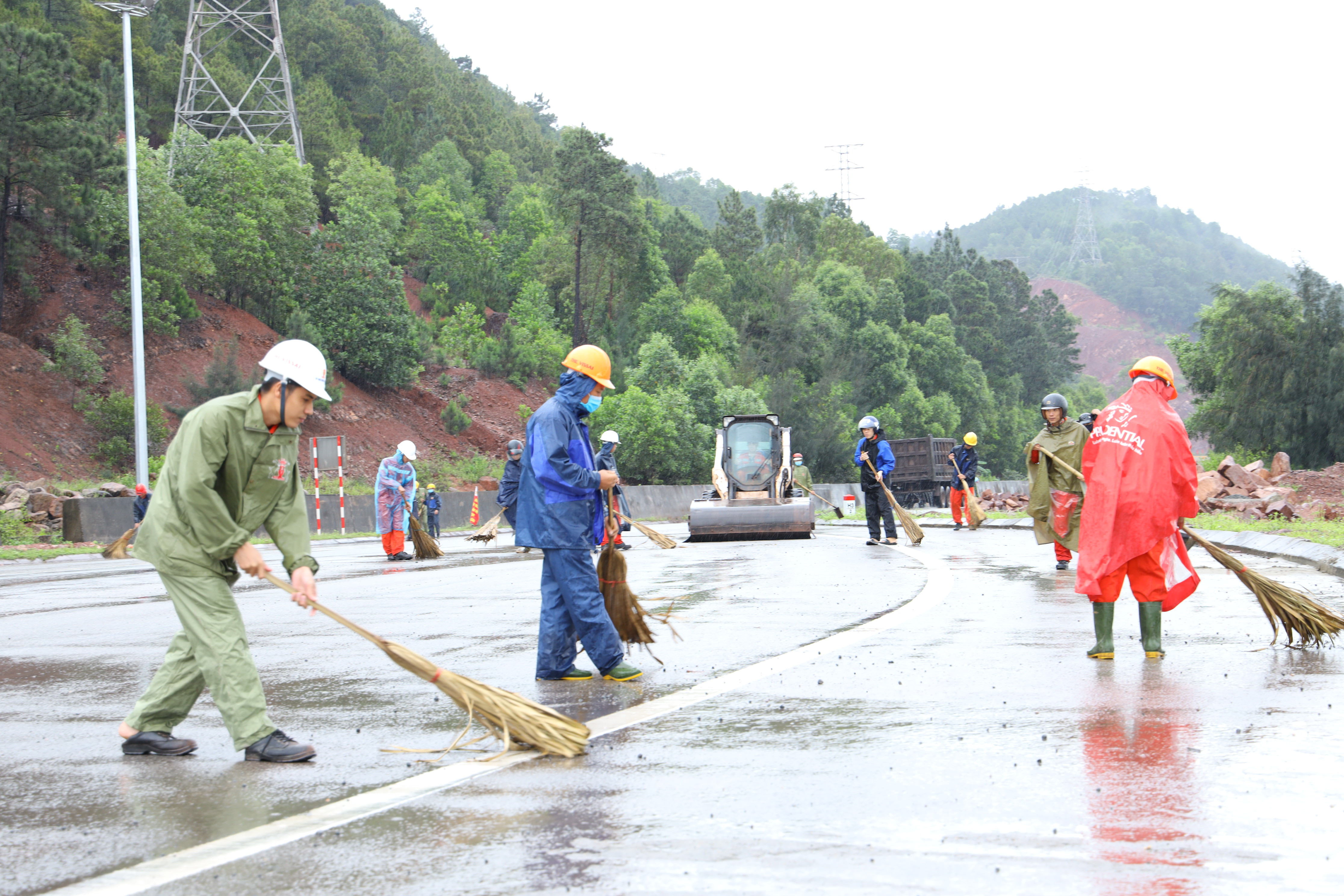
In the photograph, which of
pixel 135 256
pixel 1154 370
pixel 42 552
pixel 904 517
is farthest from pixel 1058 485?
pixel 135 256

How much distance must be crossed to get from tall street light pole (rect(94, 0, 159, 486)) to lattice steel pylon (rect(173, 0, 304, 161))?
555 inches

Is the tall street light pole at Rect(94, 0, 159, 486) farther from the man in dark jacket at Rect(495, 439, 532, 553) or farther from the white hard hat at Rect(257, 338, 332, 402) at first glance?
the white hard hat at Rect(257, 338, 332, 402)

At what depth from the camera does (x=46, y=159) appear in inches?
1518

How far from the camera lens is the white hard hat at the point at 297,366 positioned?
18.1ft

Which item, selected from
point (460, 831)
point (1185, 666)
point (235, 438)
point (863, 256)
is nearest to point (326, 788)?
point (460, 831)

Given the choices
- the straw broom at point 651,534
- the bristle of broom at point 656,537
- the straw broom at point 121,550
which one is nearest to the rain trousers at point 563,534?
the straw broom at point 651,534

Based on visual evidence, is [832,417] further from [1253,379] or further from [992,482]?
[1253,379]

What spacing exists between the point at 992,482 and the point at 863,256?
181ft

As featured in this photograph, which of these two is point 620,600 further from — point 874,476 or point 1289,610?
point 874,476

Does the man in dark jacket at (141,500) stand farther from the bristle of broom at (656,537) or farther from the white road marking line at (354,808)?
the white road marking line at (354,808)

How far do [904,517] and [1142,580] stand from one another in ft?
47.6

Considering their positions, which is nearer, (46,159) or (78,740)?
(78,740)

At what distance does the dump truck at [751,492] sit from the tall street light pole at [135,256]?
38.4 ft

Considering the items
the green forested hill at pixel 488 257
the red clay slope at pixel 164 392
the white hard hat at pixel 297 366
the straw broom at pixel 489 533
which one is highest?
the green forested hill at pixel 488 257
